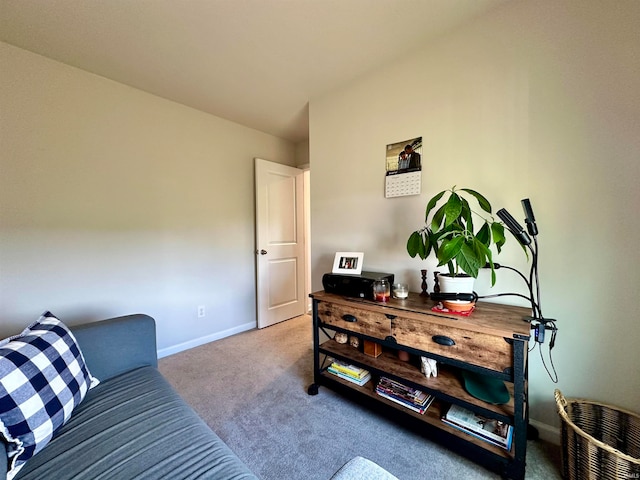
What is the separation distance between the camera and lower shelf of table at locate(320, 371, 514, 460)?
114 centimetres

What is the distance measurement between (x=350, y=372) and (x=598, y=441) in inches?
43.9

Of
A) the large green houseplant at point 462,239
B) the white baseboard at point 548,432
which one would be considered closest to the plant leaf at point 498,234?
the large green houseplant at point 462,239

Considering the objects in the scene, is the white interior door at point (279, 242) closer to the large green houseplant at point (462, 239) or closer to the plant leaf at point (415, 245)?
the plant leaf at point (415, 245)

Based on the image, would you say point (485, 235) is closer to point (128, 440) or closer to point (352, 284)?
point (352, 284)

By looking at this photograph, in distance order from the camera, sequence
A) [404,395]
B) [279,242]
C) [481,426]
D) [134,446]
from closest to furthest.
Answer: [134,446] < [481,426] < [404,395] < [279,242]

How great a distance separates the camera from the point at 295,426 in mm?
1468

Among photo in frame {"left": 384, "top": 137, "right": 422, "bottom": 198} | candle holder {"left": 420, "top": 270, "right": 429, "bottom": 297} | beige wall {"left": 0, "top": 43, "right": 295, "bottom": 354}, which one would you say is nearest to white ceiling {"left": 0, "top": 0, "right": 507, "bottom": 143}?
beige wall {"left": 0, "top": 43, "right": 295, "bottom": 354}

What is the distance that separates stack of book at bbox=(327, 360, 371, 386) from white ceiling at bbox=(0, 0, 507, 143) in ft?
6.97

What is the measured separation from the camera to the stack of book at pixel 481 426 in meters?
1.16

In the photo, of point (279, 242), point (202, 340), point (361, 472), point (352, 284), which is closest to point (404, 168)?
point (352, 284)

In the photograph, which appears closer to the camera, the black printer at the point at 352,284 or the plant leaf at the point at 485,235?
the plant leaf at the point at 485,235

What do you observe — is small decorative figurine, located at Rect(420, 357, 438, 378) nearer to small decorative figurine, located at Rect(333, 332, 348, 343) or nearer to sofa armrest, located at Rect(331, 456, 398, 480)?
small decorative figurine, located at Rect(333, 332, 348, 343)

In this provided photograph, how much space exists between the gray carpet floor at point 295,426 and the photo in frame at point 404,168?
4.82 feet

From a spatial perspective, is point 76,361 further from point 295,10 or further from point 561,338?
point 561,338
